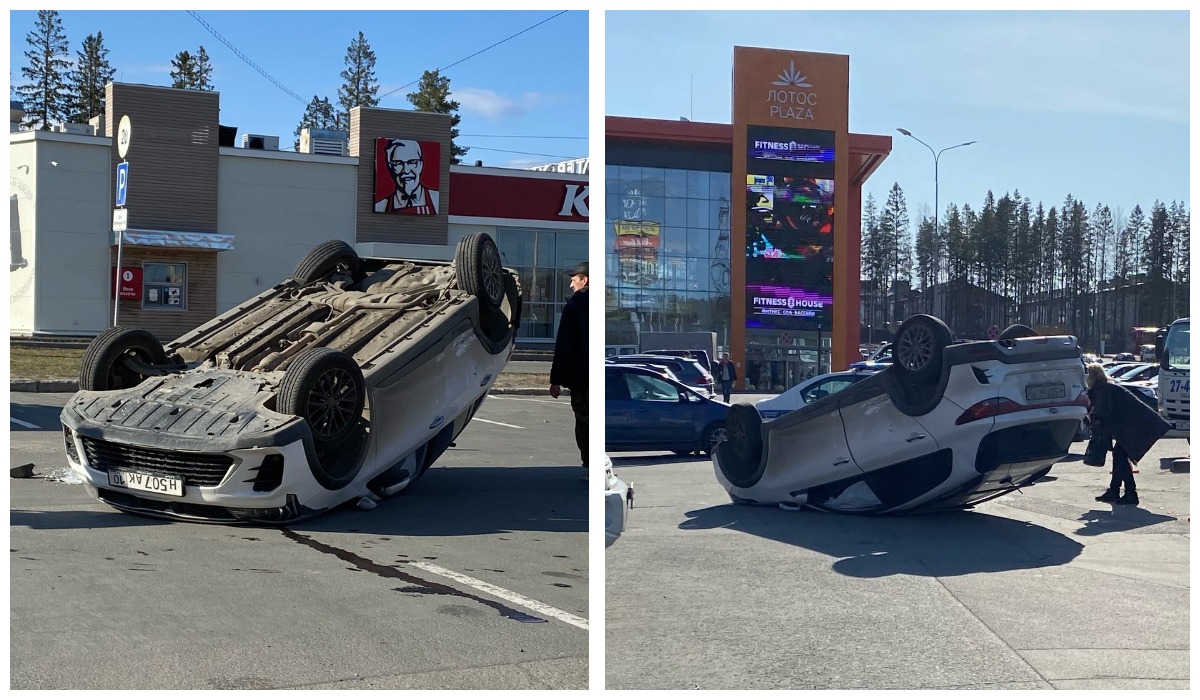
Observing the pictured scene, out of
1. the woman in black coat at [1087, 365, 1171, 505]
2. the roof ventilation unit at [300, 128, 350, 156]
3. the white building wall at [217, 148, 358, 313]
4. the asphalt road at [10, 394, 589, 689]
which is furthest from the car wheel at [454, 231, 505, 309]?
the white building wall at [217, 148, 358, 313]

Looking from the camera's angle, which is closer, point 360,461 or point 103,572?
point 103,572

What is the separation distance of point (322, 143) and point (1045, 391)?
48.3 ft

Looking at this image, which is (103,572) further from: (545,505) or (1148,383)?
(1148,383)

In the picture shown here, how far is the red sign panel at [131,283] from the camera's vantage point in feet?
50.7

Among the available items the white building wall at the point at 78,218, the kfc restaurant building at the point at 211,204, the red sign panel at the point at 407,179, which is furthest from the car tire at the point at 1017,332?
the white building wall at the point at 78,218

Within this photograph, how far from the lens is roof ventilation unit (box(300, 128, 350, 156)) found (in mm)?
14891

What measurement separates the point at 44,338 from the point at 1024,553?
19.0 feet

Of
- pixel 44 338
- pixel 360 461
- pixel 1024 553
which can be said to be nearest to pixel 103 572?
pixel 360 461

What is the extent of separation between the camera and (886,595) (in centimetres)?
329

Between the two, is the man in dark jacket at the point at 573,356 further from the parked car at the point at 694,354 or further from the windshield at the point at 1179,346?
the windshield at the point at 1179,346

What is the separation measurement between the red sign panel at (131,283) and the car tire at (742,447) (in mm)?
13071

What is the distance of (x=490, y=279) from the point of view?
5418mm

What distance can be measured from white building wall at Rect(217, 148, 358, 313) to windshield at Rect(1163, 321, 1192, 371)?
15.3 m

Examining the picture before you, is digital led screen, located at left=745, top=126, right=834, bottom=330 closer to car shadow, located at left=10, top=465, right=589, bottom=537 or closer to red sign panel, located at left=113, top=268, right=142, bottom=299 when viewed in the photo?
car shadow, located at left=10, top=465, right=589, bottom=537
